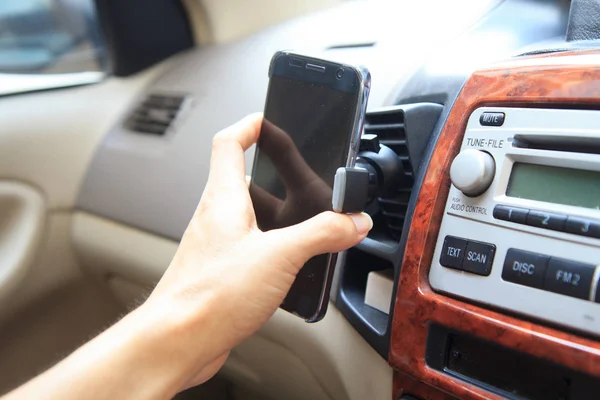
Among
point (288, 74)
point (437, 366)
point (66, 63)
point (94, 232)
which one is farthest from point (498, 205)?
point (66, 63)

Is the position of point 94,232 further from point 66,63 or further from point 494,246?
point 494,246

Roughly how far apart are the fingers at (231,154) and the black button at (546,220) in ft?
0.83

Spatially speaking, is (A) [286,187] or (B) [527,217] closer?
(B) [527,217]

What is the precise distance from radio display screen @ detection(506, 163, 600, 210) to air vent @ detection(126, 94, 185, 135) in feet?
2.29

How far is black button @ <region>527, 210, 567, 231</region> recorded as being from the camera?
0.38m

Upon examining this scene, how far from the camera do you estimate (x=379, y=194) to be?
21.0 inches

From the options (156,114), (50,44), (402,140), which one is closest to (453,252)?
(402,140)

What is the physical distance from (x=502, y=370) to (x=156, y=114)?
80 cm

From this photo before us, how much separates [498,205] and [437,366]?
14cm

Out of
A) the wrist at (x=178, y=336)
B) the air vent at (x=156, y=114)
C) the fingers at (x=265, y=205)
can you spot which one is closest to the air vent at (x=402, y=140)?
the fingers at (x=265, y=205)

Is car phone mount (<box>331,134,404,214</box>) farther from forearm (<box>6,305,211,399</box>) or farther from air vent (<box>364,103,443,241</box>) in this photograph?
forearm (<box>6,305,211,399</box>)

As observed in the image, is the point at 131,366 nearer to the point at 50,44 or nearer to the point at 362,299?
the point at 362,299

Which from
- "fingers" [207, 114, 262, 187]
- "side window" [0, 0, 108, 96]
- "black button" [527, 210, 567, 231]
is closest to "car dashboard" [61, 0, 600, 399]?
"black button" [527, 210, 567, 231]

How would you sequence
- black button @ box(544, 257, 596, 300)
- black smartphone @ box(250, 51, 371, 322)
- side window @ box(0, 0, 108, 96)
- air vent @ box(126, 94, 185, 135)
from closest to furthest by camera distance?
black button @ box(544, 257, 596, 300)
black smartphone @ box(250, 51, 371, 322)
air vent @ box(126, 94, 185, 135)
side window @ box(0, 0, 108, 96)
